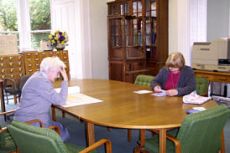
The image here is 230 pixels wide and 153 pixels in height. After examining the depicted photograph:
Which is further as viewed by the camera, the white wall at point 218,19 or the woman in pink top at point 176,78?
the white wall at point 218,19

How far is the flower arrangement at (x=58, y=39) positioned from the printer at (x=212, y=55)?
2628 millimetres

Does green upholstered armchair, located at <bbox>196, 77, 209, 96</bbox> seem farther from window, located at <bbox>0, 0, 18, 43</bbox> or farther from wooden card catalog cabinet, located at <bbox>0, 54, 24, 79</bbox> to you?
window, located at <bbox>0, 0, 18, 43</bbox>

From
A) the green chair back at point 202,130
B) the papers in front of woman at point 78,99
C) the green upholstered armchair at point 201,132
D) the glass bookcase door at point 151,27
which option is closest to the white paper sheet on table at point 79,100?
the papers in front of woman at point 78,99

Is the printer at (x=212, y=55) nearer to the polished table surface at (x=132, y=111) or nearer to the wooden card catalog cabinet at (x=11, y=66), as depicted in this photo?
the polished table surface at (x=132, y=111)

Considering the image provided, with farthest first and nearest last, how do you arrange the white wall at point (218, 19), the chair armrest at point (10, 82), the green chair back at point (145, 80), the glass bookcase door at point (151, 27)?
the white wall at point (218, 19) → the glass bookcase door at point (151, 27) → the chair armrest at point (10, 82) → the green chair back at point (145, 80)

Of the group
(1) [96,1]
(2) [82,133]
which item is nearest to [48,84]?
(2) [82,133]

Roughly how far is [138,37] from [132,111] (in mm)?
3418

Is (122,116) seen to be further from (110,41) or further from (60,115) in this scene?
(110,41)

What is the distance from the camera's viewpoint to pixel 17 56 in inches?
212

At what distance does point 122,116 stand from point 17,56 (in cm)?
374

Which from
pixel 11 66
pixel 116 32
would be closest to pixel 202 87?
pixel 116 32

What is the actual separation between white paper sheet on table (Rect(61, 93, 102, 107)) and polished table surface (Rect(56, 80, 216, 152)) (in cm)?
9

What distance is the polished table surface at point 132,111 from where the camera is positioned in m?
2.07

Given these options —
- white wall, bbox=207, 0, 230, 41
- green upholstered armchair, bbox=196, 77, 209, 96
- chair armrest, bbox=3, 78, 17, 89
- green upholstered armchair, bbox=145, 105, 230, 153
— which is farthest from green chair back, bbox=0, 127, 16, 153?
white wall, bbox=207, 0, 230, 41
